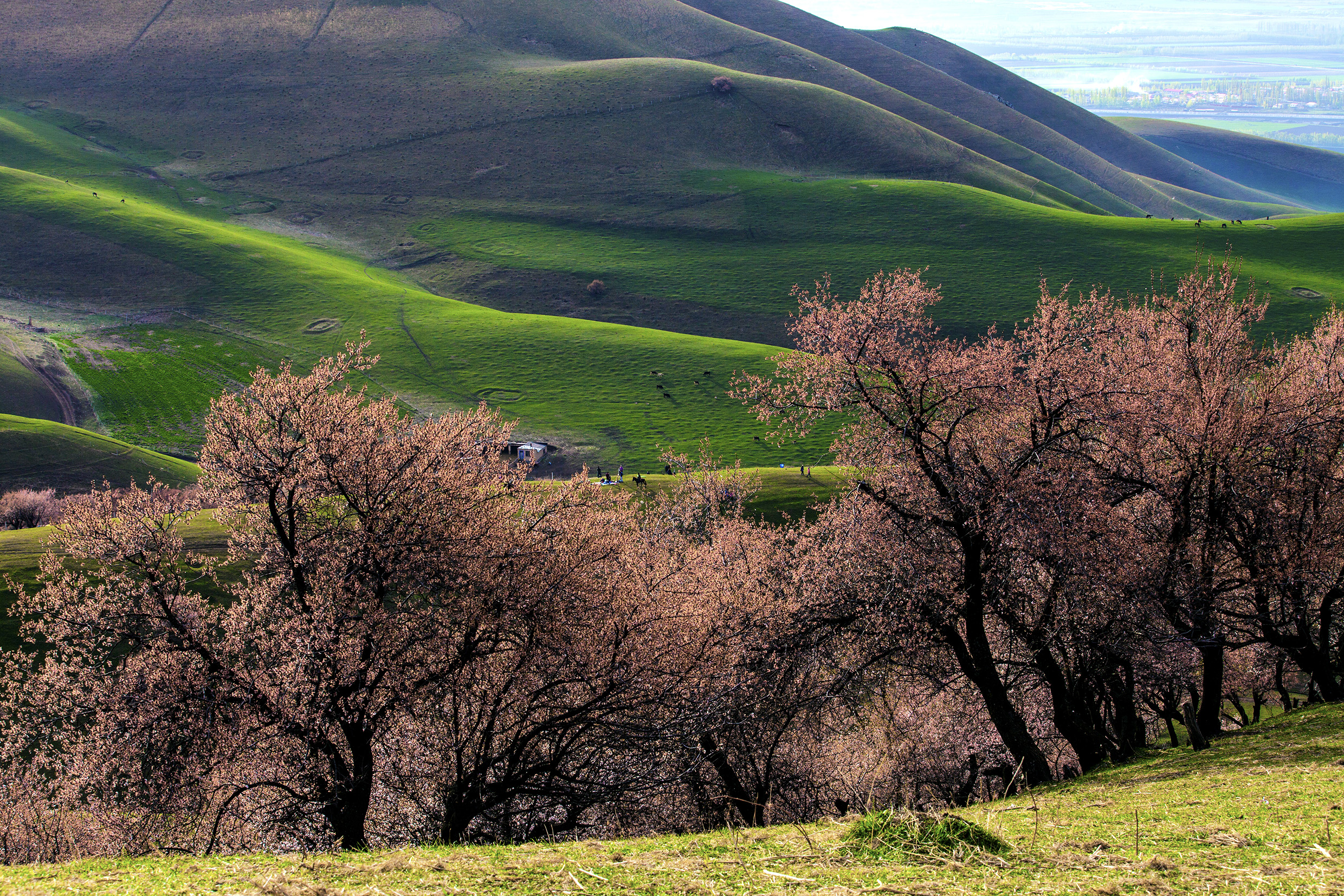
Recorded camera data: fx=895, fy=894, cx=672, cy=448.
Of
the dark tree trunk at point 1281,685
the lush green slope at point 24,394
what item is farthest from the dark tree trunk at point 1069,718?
the lush green slope at point 24,394

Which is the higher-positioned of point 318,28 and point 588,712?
point 318,28

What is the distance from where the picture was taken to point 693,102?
557 feet

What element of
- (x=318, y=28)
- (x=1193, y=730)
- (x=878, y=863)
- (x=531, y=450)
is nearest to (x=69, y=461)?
(x=531, y=450)

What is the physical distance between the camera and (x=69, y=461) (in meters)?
65.9

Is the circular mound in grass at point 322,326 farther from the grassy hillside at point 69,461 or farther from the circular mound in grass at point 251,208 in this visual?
the circular mound in grass at point 251,208

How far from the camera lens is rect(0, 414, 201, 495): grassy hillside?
2489 inches

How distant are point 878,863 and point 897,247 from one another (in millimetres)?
127143

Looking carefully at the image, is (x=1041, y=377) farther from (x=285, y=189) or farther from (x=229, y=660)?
(x=285, y=189)

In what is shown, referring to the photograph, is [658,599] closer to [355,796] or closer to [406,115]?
[355,796]

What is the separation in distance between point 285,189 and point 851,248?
9364 cm

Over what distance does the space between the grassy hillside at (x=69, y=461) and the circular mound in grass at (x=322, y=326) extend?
3437 centimetres

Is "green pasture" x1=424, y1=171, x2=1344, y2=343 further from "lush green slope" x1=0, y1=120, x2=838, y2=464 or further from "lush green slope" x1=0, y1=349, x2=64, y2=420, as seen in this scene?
"lush green slope" x1=0, y1=349, x2=64, y2=420

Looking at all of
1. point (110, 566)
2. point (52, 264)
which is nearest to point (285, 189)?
point (52, 264)

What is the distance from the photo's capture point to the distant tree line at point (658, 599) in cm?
1700
